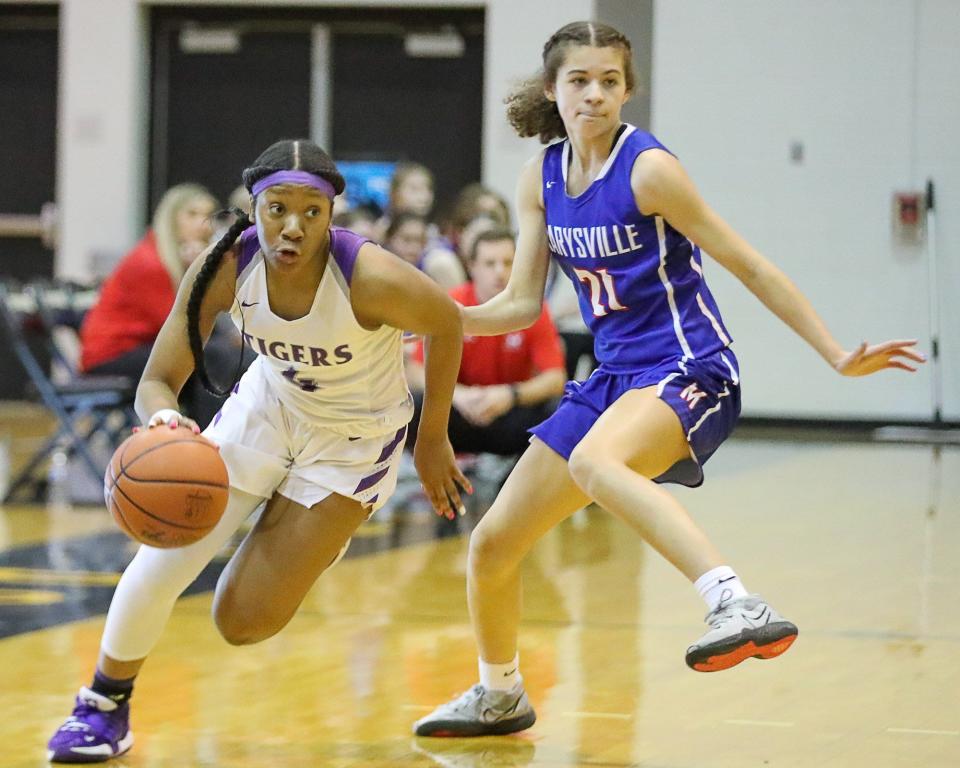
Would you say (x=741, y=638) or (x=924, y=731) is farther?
(x=924, y=731)

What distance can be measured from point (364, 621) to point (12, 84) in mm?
9132

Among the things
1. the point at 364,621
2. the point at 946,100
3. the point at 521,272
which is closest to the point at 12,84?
the point at 946,100

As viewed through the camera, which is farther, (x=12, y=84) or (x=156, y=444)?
(x=12, y=84)

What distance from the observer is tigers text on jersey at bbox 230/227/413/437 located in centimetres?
330

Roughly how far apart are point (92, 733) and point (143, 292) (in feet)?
13.5

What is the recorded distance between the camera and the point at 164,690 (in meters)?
3.95

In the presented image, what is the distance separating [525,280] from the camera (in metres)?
3.61

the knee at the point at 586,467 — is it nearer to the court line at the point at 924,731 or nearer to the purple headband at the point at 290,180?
the purple headband at the point at 290,180

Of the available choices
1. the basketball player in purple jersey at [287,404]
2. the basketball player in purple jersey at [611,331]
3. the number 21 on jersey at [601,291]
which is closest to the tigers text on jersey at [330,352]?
the basketball player in purple jersey at [287,404]

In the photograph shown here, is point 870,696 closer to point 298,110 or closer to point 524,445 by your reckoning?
point 524,445

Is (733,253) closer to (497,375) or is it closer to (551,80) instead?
(551,80)

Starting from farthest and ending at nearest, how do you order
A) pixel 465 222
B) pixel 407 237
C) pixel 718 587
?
pixel 465 222
pixel 407 237
pixel 718 587

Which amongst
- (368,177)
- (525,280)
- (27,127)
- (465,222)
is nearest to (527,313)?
(525,280)

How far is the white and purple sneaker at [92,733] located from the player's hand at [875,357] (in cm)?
166
